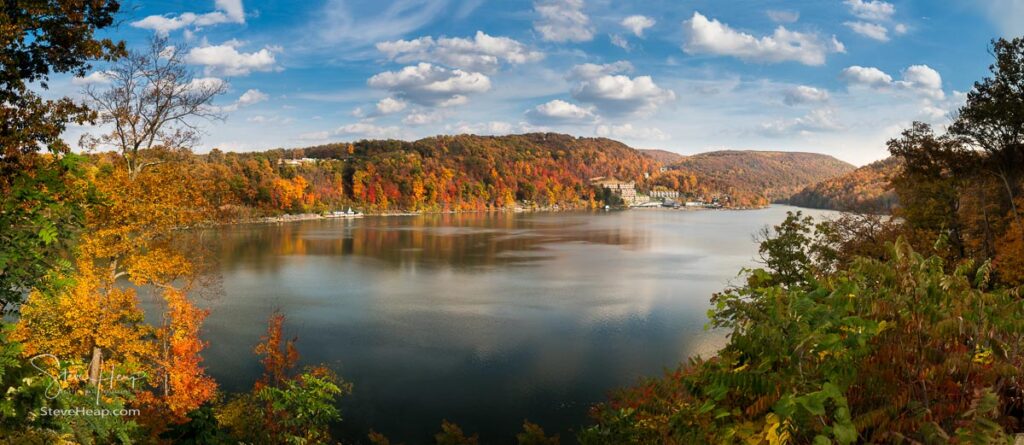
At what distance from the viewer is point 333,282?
29.9 meters

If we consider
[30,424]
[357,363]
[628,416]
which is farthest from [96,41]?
[357,363]

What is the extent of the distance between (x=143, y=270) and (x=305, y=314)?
10.6 meters

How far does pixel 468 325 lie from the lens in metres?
21.1

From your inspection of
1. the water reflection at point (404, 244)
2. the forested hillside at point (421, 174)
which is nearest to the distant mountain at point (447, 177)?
the forested hillside at point (421, 174)

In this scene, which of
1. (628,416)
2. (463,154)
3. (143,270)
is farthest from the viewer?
(463,154)

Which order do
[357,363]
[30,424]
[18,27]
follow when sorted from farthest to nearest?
[357,363] < [18,27] < [30,424]

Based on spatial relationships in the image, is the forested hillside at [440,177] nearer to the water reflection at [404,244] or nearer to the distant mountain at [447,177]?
the distant mountain at [447,177]

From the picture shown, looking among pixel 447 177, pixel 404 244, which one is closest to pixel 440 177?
pixel 447 177

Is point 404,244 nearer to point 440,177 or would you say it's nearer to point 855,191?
point 440,177

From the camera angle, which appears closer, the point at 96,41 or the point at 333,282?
the point at 96,41

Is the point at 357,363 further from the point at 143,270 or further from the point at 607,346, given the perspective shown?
the point at 607,346

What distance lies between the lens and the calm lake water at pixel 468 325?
13961 mm

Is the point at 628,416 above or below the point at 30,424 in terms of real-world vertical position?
below

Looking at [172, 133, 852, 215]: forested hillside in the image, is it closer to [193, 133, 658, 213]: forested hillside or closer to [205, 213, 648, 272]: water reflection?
[193, 133, 658, 213]: forested hillside
